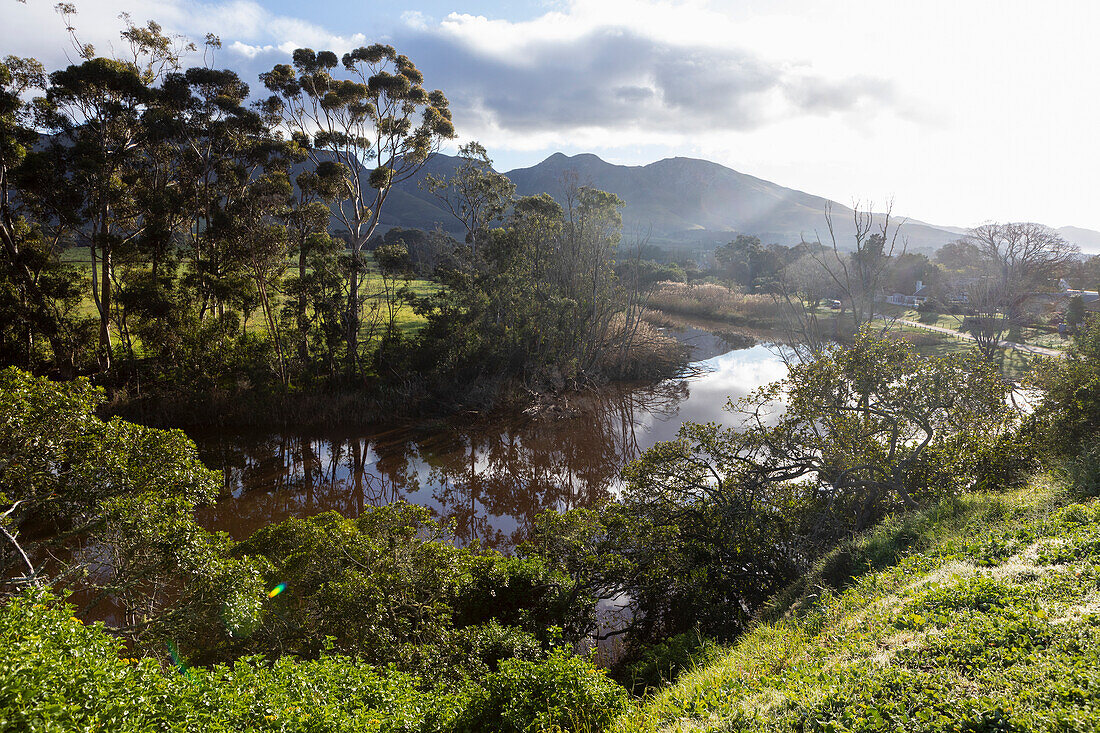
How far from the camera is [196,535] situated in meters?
5.77

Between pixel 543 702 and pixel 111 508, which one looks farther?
pixel 111 508

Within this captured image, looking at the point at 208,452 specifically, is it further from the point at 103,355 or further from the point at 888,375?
the point at 888,375

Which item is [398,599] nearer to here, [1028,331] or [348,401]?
[348,401]

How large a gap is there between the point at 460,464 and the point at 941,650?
13583 millimetres

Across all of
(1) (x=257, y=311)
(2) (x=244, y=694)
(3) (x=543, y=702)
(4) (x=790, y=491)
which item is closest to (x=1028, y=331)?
(4) (x=790, y=491)

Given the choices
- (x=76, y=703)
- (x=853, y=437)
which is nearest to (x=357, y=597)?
(x=76, y=703)

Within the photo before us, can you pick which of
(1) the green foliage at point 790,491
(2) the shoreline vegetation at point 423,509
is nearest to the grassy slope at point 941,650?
(2) the shoreline vegetation at point 423,509

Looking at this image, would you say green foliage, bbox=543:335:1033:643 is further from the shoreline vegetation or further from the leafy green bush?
the leafy green bush

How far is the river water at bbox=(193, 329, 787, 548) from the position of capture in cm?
1305

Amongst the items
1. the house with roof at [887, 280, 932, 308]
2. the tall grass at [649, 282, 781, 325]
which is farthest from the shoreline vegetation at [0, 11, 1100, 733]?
the house with roof at [887, 280, 932, 308]

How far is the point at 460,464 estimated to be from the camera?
636 inches

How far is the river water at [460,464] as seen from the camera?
13.0 m

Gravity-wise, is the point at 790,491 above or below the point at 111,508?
below

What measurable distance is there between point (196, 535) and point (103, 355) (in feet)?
49.4
